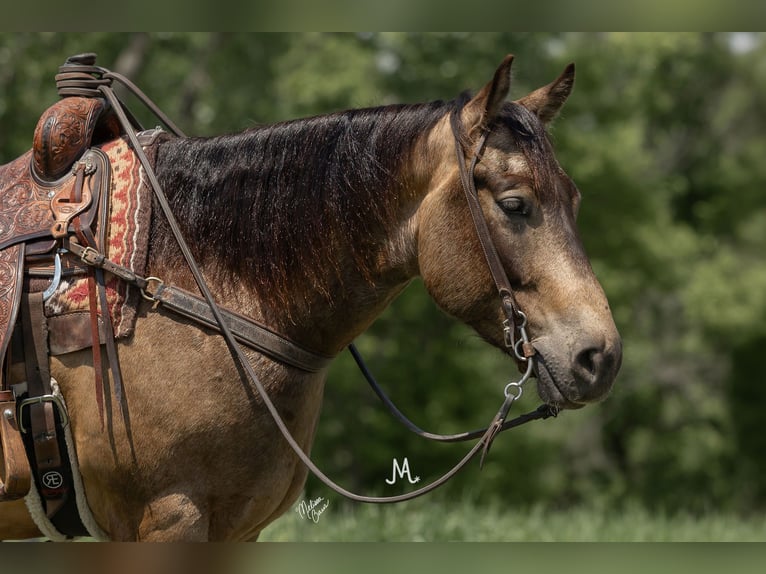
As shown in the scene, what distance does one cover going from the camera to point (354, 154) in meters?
2.93

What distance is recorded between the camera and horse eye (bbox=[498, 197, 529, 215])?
271 centimetres

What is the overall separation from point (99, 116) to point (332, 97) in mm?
10613

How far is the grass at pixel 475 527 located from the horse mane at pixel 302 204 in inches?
104

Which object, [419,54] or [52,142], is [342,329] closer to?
[52,142]

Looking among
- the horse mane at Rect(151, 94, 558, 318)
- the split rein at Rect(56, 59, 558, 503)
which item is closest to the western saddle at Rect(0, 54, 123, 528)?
the split rein at Rect(56, 59, 558, 503)

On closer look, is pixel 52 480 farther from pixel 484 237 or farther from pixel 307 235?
pixel 484 237

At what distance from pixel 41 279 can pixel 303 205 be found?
0.84m

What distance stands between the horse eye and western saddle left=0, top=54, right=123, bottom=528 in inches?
48.6

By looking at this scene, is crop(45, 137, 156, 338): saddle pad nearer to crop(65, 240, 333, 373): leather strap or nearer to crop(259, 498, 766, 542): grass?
crop(65, 240, 333, 373): leather strap

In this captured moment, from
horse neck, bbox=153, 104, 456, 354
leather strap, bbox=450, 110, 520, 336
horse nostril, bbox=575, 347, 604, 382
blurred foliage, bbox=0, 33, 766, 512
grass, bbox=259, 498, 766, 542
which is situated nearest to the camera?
horse nostril, bbox=575, 347, 604, 382

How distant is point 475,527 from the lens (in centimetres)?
615

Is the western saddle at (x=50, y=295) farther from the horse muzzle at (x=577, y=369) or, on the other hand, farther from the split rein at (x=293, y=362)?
the horse muzzle at (x=577, y=369)

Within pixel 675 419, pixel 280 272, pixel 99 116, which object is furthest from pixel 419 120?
pixel 675 419

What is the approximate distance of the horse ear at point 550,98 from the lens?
298 centimetres
